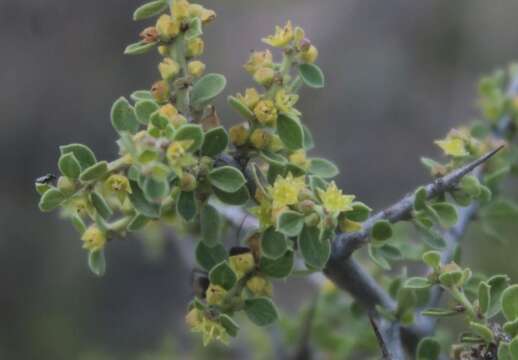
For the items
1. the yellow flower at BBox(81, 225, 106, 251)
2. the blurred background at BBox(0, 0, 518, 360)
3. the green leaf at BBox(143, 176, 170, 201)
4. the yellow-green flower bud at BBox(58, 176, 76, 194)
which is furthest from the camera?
the blurred background at BBox(0, 0, 518, 360)

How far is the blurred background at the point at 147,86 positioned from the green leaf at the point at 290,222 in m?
2.14

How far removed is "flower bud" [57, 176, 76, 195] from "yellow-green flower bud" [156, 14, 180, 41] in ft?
0.75

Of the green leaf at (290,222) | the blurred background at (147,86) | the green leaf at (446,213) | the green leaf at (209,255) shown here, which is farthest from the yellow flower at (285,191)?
the blurred background at (147,86)

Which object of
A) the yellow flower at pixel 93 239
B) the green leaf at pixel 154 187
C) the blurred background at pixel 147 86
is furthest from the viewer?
the blurred background at pixel 147 86

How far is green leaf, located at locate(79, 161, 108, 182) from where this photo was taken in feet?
2.89

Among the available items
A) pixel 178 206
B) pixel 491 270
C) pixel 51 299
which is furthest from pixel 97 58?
pixel 178 206

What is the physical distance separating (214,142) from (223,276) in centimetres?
18

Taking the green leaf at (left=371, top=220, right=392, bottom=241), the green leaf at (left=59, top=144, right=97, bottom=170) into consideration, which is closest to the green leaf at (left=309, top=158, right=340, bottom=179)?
the green leaf at (left=371, top=220, right=392, bottom=241)

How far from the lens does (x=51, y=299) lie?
3.18 meters

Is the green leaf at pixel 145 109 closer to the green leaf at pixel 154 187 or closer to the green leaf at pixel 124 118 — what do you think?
the green leaf at pixel 124 118

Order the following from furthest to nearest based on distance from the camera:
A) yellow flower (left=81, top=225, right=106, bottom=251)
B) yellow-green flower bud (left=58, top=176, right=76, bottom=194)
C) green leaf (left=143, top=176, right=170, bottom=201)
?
yellow flower (left=81, top=225, right=106, bottom=251)
yellow-green flower bud (left=58, top=176, right=76, bottom=194)
green leaf (left=143, top=176, right=170, bottom=201)

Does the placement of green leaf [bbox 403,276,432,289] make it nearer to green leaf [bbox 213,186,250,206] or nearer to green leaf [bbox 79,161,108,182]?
green leaf [bbox 213,186,250,206]

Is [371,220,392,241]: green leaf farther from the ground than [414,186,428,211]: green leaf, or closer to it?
closer to it

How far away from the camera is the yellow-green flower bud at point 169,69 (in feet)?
3.23
